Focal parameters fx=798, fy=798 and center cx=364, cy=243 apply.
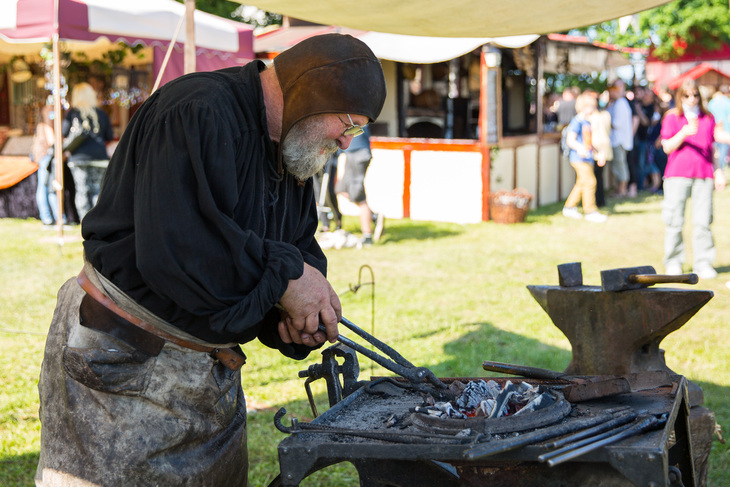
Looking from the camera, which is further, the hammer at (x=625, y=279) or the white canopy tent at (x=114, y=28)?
the white canopy tent at (x=114, y=28)

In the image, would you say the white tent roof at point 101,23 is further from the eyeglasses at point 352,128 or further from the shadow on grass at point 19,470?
the eyeglasses at point 352,128

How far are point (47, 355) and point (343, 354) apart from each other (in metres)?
0.91

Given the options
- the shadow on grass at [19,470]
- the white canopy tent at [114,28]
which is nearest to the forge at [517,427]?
the shadow on grass at [19,470]

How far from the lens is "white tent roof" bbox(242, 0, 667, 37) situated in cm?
362

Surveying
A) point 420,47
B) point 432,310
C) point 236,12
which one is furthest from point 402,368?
point 236,12

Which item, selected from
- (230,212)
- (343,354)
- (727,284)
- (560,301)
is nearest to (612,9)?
(560,301)

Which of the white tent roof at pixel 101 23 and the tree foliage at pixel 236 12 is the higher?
the tree foliage at pixel 236 12

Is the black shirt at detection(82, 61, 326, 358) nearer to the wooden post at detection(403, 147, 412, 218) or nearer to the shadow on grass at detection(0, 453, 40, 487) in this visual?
the shadow on grass at detection(0, 453, 40, 487)

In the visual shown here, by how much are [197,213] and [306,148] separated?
403mm

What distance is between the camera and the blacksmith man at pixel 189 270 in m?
1.94

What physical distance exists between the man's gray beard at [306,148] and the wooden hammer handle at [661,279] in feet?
4.72

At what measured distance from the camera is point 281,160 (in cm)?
224

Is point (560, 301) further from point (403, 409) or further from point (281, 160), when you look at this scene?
point (281, 160)

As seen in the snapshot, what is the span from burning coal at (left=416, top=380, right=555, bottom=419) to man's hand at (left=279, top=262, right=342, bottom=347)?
0.38 meters
